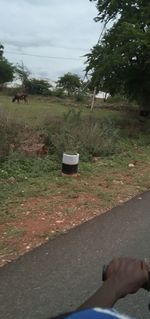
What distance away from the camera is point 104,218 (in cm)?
652

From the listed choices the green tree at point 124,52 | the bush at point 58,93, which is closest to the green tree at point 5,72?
the bush at point 58,93

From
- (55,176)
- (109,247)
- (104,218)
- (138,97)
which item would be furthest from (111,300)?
(138,97)

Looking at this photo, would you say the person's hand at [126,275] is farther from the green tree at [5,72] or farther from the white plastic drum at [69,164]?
the green tree at [5,72]

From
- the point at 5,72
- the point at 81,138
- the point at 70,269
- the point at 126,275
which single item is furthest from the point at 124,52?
the point at 5,72

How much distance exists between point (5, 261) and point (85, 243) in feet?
3.56

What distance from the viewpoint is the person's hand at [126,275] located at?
1.73m

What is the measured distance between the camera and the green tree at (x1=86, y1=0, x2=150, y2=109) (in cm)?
1562

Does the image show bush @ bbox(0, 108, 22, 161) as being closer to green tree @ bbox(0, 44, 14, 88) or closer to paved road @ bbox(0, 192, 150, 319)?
paved road @ bbox(0, 192, 150, 319)

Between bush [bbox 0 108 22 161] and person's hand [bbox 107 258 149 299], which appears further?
bush [bbox 0 108 22 161]

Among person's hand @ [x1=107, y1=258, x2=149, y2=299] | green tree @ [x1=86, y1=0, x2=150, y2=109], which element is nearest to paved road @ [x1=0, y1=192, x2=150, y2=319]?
person's hand @ [x1=107, y1=258, x2=149, y2=299]

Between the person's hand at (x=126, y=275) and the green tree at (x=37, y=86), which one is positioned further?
the green tree at (x=37, y=86)

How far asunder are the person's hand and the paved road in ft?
7.12

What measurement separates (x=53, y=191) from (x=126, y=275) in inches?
238

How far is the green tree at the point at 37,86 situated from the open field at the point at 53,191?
48.9 meters
